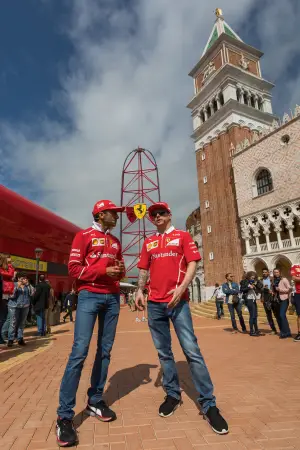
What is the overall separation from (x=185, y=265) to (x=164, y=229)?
1.56 feet

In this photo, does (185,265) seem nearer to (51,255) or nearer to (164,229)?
(164,229)

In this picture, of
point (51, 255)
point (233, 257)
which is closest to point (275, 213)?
point (233, 257)

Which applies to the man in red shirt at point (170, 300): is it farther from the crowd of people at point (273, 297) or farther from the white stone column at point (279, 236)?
the white stone column at point (279, 236)

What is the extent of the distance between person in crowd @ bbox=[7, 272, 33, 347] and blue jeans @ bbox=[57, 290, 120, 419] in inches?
185

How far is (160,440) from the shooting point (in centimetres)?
209

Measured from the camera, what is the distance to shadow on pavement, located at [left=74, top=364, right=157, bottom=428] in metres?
2.88

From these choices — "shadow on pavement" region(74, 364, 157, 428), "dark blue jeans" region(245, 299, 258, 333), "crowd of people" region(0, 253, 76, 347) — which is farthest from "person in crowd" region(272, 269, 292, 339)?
"crowd of people" region(0, 253, 76, 347)

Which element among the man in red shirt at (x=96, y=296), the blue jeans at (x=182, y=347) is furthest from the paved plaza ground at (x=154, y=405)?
the man in red shirt at (x=96, y=296)

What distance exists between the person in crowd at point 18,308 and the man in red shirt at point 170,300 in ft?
15.7

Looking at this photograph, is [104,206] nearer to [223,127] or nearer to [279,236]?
[279,236]

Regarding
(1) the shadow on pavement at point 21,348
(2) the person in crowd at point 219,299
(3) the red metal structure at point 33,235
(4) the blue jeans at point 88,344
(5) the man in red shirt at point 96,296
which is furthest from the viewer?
(2) the person in crowd at point 219,299

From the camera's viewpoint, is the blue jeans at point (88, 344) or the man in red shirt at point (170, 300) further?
the man in red shirt at point (170, 300)

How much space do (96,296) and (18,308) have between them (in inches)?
199

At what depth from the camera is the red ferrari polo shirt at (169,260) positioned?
2742 mm
